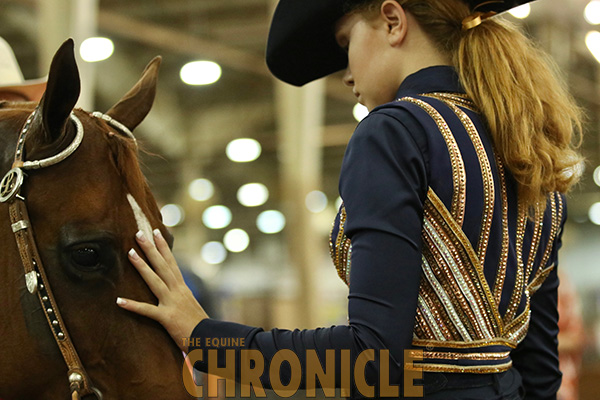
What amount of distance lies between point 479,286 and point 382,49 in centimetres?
53

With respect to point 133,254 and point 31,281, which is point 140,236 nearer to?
point 133,254

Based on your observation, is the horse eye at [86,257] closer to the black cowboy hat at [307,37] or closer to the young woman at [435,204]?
the young woman at [435,204]

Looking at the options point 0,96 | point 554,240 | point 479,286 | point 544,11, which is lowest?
point 479,286

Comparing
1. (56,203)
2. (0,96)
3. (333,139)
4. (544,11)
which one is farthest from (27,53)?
(56,203)

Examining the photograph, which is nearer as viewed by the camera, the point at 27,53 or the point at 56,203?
the point at 56,203

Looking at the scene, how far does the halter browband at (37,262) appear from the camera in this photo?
1.40m

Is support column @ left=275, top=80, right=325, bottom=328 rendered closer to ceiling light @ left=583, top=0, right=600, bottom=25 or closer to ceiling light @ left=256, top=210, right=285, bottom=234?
ceiling light @ left=583, top=0, right=600, bottom=25

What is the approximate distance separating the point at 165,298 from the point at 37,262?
28 centimetres

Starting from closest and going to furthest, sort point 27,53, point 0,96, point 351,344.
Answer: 1. point 351,344
2. point 0,96
3. point 27,53

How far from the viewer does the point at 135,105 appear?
1.83m

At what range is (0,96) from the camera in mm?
2387

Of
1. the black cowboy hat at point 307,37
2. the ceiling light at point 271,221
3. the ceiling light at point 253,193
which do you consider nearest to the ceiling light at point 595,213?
the ceiling light at point 271,221

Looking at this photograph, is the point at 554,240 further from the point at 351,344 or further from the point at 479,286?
the point at 351,344

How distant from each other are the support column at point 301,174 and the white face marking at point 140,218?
766 centimetres
